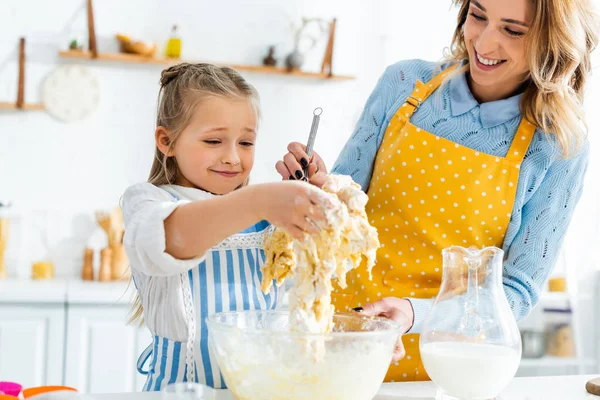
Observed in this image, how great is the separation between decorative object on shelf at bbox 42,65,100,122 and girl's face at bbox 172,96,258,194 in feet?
7.95

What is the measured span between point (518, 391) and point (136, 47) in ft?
9.09

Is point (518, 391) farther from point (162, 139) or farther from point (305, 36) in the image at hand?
point (305, 36)

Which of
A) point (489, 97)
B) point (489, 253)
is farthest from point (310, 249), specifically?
point (489, 97)

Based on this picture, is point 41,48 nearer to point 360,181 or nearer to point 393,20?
point 393,20

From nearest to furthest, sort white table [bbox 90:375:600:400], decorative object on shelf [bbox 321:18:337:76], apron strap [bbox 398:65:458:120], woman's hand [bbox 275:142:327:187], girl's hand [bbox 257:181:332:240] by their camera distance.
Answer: girl's hand [bbox 257:181:332:240]
white table [bbox 90:375:600:400]
woman's hand [bbox 275:142:327:187]
apron strap [bbox 398:65:458:120]
decorative object on shelf [bbox 321:18:337:76]

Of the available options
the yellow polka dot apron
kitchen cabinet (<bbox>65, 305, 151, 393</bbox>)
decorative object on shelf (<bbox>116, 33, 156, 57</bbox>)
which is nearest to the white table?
the yellow polka dot apron

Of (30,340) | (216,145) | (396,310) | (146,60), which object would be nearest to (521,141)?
(396,310)

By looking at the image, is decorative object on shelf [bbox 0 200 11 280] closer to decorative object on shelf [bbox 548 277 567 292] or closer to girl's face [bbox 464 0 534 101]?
girl's face [bbox 464 0 534 101]

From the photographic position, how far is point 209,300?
1161mm

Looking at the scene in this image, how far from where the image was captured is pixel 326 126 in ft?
12.4

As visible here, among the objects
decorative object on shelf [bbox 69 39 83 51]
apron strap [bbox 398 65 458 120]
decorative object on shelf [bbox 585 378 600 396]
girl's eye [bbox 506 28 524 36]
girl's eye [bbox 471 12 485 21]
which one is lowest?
decorative object on shelf [bbox 585 378 600 396]

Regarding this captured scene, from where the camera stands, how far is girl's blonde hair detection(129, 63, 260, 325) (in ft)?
4.05

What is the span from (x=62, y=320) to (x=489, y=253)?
224 centimetres

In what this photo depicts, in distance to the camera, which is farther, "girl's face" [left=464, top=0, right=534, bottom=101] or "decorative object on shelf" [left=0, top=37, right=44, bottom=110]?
"decorative object on shelf" [left=0, top=37, right=44, bottom=110]
